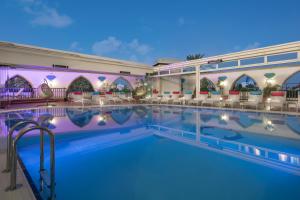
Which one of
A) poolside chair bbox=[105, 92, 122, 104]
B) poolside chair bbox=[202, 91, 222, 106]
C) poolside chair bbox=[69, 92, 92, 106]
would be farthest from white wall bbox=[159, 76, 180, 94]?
poolside chair bbox=[69, 92, 92, 106]

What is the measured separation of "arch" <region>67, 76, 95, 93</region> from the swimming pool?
11.6 meters

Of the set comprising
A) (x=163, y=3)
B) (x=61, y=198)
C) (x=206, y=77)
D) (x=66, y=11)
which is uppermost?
(x=66, y=11)

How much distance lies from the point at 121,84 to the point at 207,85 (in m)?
8.16

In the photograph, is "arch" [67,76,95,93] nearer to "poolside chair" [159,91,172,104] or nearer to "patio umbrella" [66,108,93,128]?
"poolside chair" [159,91,172,104]

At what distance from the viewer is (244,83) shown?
52.1 feet

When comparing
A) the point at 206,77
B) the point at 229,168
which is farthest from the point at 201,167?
the point at 206,77

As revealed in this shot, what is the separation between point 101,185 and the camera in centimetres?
245

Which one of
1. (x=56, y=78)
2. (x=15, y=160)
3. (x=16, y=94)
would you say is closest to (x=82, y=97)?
(x=56, y=78)

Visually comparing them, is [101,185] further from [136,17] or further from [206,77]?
[136,17]

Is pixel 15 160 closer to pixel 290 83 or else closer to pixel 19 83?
pixel 19 83

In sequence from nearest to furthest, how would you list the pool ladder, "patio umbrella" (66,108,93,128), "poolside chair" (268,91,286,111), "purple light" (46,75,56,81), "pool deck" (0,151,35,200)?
"pool deck" (0,151,35,200) → the pool ladder → "patio umbrella" (66,108,93,128) → "poolside chair" (268,91,286,111) → "purple light" (46,75,56,81)

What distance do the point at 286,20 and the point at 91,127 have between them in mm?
70383

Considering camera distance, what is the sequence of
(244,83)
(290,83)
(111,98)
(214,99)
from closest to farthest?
(214,99) → (290,83) → (111,98) → (244,83)

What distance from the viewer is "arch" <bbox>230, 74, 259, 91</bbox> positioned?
1492 centimetres
